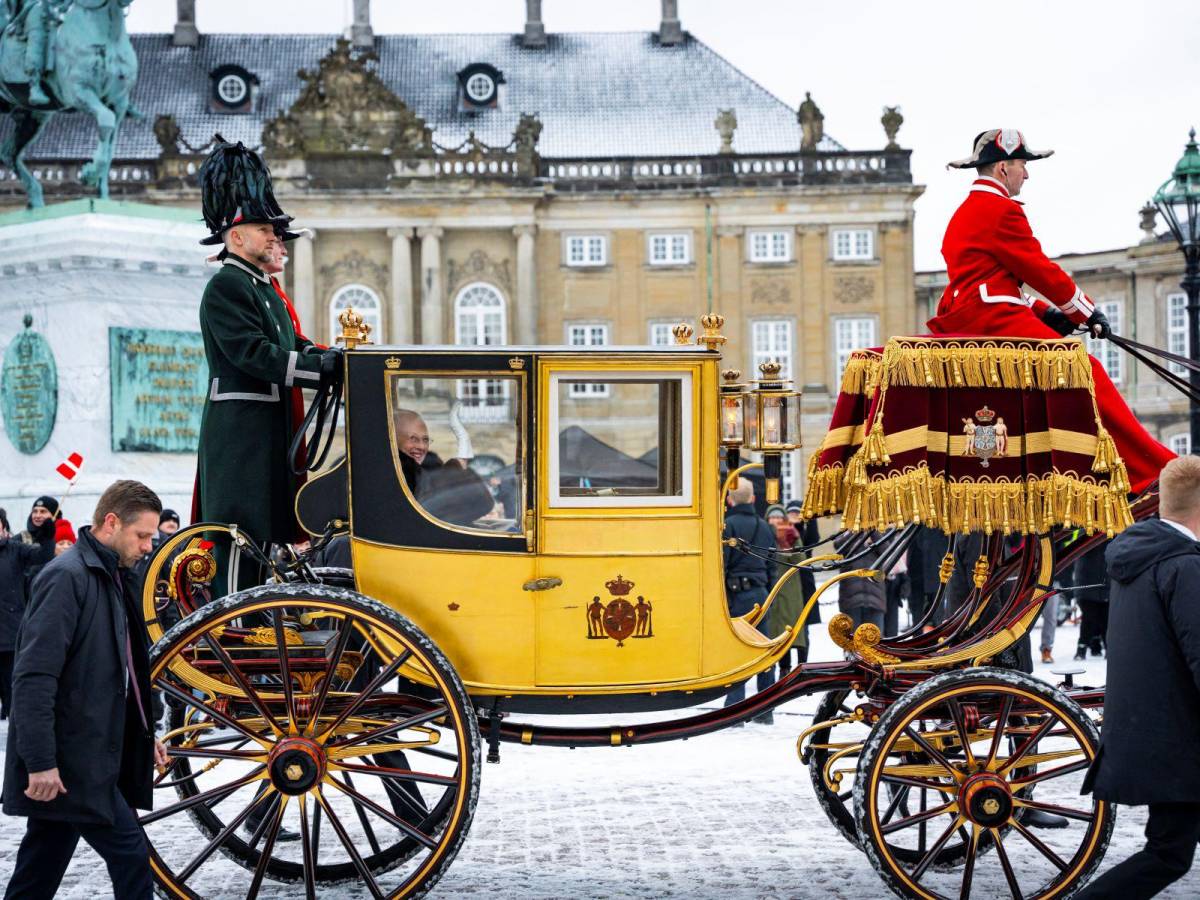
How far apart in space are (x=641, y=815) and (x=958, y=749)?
2.03 m

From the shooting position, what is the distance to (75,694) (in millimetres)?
4586

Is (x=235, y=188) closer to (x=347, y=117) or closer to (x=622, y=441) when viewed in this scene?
(x=622, y=441)

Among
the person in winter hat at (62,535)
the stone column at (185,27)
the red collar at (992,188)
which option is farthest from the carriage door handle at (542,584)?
the stone column at (185,27)

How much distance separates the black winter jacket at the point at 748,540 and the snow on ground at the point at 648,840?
5.65 ft

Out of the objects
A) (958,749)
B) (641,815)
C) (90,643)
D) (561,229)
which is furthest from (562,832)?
(561,229)

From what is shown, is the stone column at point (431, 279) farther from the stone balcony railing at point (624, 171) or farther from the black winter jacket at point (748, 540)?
the black winter jacket at point (748, 540)

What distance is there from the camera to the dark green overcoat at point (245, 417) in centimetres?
579

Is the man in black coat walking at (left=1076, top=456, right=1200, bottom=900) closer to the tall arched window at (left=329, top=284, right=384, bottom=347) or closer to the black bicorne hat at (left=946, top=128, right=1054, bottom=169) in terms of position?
the black bicorne hat at (left=946, top=128, right=1054, bottom=169)

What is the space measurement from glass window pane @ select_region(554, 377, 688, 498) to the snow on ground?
1.47 m

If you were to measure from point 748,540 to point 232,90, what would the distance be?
46274mm

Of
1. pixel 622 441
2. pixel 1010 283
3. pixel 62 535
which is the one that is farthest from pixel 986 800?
pixel 62 535

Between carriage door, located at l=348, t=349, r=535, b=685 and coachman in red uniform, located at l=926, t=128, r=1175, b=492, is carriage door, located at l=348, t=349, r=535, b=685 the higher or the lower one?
the lower one

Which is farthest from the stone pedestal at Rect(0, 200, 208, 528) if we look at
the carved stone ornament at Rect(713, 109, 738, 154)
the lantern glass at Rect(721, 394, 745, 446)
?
the carved stone ornament at Rect(713, 109, 738, 154)

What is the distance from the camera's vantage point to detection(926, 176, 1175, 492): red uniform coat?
227 inches
